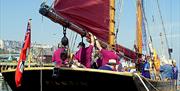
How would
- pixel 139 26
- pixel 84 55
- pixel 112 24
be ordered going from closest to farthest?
pixel 84 55
pixel 112 24
pixel 139 26

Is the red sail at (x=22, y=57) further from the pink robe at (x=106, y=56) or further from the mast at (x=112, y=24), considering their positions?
the mast at (x=112, y=24)

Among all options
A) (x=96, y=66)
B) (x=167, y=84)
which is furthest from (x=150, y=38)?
(x=96, y=66)

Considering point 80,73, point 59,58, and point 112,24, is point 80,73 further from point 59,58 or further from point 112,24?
point 112,24

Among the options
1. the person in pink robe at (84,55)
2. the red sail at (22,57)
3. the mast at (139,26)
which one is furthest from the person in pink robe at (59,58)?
the mast at (139,26)

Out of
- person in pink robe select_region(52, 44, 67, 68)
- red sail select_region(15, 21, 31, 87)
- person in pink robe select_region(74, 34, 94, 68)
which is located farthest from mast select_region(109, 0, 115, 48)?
red sail select_region(15, 21, 31, 87)

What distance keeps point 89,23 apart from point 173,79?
7.50 meters

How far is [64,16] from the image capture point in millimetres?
12500

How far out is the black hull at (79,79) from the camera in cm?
1129

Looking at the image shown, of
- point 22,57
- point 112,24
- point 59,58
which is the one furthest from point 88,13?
point 22,57

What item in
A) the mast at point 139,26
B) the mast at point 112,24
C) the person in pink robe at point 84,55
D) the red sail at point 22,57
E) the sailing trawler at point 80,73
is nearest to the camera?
the red sail at point 22,57

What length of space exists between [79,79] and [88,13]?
92.6 inches

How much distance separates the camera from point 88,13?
1330cm

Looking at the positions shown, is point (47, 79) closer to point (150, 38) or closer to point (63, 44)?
point (63, 44)

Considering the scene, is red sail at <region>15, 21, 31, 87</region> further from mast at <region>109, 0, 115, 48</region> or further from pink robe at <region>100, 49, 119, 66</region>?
mast at <region>109, 0, 115, 48</region>
